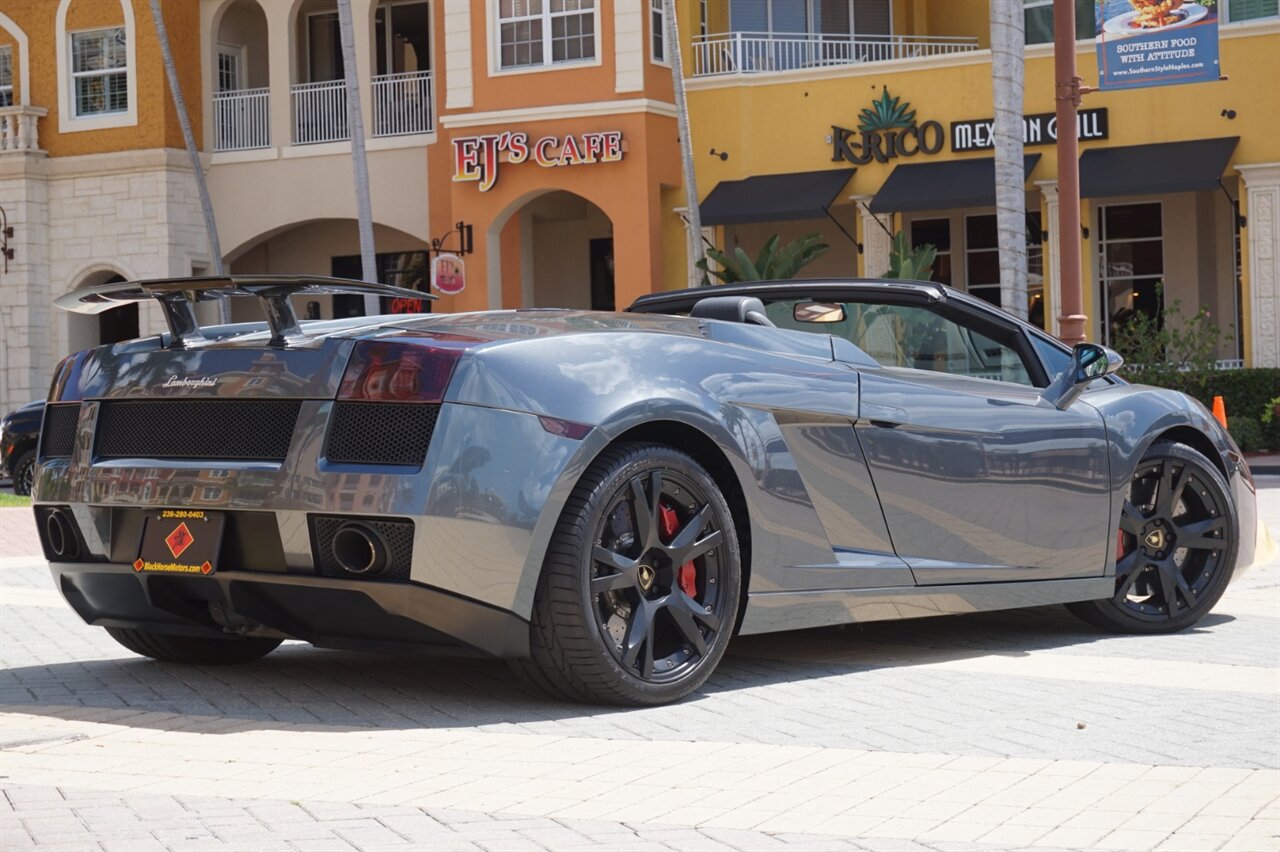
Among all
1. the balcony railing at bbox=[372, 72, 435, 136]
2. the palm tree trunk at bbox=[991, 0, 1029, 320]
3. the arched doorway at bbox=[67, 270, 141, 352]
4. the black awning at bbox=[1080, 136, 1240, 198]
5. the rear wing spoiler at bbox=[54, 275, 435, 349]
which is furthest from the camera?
the arched doorway at bbox=[67, 270, 141, 352]

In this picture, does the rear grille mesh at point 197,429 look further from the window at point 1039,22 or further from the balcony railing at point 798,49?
the window at point 1039,22

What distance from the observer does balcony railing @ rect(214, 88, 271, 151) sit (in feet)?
108

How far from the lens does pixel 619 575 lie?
5.45 m

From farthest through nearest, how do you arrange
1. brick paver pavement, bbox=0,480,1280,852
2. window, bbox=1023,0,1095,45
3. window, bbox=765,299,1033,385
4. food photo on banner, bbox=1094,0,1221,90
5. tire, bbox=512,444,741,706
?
window, bbox=1023,0,1095,45
food photo on banner, bbox=1094,0,1221,90
window, bbox=765,299,1033,385
tire, bbox=512,444,741,706
brick paver pavement, bbox=0,480,1280,852

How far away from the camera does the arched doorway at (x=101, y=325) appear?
33.4 m

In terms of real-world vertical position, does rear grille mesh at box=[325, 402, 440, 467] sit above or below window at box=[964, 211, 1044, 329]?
below

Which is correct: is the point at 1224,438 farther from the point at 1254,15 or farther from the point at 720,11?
the point at 720,11

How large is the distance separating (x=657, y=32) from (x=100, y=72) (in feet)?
34.7

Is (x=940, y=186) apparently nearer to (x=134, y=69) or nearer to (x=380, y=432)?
(x=134, y=69)

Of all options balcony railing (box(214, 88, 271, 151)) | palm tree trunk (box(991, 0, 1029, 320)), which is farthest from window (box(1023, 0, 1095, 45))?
balcony railing (box(214, 88, 271, 151))

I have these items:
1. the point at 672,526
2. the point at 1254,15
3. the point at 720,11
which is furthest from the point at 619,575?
the point at 720,11

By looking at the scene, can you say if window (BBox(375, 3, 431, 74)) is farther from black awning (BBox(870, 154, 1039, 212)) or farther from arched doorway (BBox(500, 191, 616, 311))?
black awning (BBox(870, 154, 1039, 212))

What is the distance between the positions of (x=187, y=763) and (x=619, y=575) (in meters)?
1.33

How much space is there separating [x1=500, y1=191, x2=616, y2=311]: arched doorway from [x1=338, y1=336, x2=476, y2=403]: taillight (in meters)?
26.3
